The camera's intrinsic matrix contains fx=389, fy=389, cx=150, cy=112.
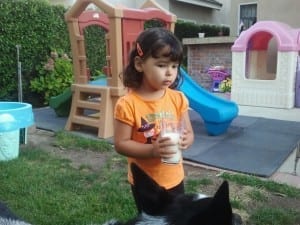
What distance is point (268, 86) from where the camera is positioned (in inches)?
328

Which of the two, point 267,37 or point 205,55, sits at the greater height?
point 267,37

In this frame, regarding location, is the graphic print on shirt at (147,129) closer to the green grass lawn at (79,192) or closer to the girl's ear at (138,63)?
the girl's ear at (138,63)

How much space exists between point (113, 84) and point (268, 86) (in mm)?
4062

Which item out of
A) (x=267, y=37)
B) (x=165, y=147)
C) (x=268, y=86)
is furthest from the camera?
(x=267, y=37)

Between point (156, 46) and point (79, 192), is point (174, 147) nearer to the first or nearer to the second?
point (156, 46)

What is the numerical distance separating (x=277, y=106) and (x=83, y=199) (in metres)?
5.89

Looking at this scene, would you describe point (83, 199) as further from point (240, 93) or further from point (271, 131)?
point (240, 93)

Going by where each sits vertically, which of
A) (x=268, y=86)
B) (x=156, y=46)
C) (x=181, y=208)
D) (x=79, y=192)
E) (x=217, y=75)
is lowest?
(x=79, y=192)

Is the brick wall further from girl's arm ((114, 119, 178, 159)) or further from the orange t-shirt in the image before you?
girl's arm ((114, 119, 178, 159))

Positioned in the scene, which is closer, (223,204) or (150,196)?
(223,204)

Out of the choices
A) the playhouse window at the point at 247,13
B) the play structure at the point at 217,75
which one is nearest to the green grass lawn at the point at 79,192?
the play structure at the point at 217,75

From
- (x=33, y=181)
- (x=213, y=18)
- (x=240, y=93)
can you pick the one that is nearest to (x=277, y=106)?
(x=240, y=93)

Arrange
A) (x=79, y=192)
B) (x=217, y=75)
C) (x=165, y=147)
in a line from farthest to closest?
(x=217, y=75) → (x=79, y=192) → (x=165, y=147)

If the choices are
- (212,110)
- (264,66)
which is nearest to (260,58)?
(264,66)
